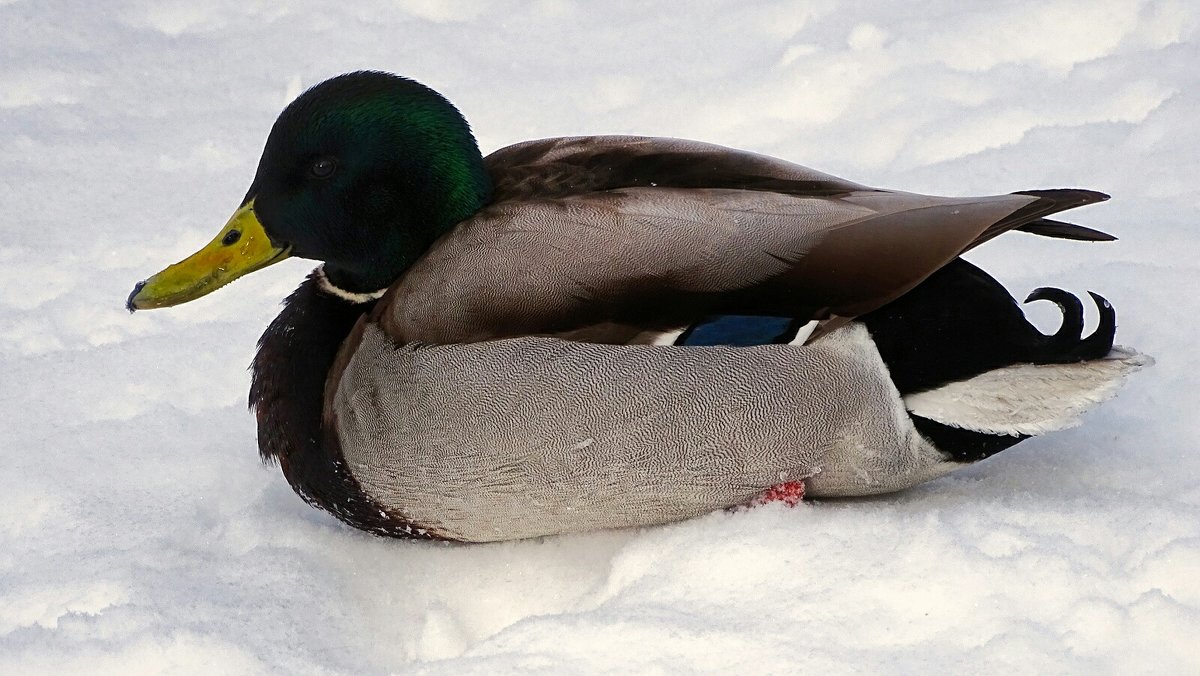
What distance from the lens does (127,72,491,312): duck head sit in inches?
140

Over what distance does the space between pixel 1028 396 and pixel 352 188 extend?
1728 millimetres

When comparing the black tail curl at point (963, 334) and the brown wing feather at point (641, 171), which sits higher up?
the brown wing feather at point (641, 171)

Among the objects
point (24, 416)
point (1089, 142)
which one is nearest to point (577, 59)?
point (1089, 142)

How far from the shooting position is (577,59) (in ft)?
21.0

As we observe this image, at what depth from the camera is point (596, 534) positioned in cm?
358

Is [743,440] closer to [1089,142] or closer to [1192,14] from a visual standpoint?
[1089,142]

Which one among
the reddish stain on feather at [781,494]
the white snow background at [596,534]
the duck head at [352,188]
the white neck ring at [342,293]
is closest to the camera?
the white snow background at [596,534]

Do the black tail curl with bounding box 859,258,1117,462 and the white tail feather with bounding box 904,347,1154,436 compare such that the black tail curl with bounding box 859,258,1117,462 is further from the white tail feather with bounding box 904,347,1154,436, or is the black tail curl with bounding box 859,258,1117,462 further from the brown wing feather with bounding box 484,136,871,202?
the brown wing feather with bounding box 484,136,871,202

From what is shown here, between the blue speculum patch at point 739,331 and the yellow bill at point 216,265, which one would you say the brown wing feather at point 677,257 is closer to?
the blue speculum patch at point 739,331

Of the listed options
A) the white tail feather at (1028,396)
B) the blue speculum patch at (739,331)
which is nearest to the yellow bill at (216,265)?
the blue speculum patch at (739,331)

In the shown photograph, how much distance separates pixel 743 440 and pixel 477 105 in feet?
10.3

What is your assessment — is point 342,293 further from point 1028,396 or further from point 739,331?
point 1028,396

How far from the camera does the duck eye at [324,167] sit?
11.7 feet

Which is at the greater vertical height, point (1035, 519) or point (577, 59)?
point (577, 59)
